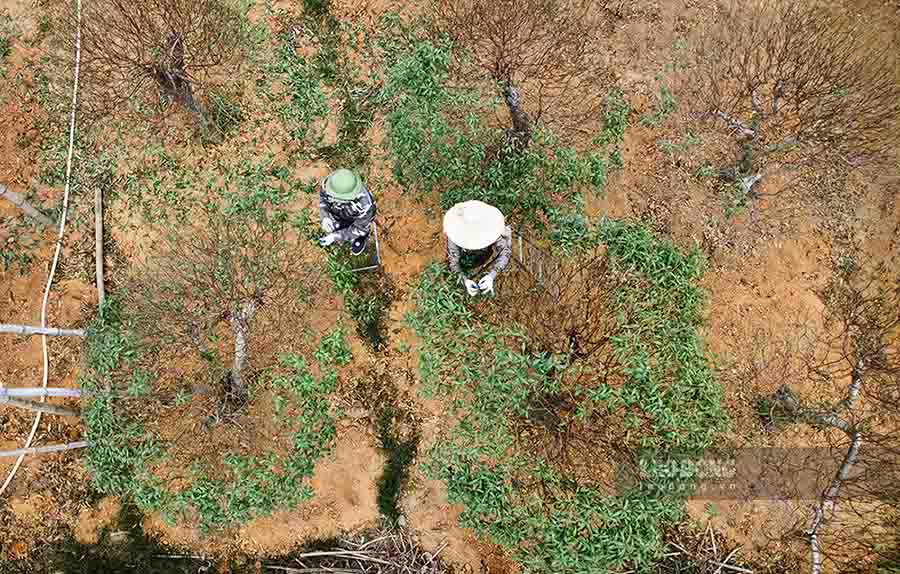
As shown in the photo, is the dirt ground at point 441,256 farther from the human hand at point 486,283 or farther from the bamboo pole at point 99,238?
the human hand at point 486,283

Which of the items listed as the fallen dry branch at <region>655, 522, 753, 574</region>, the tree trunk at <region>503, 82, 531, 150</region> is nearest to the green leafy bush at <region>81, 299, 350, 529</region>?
the tree trunk at <region>503, 82, 531, 150</region>

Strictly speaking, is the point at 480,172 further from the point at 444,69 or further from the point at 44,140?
the point at 44,140

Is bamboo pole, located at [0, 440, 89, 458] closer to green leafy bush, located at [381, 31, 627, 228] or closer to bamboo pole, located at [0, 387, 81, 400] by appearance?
bamboo pole, located at [0, 387, 81, 400]

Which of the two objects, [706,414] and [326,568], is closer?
[706,414]

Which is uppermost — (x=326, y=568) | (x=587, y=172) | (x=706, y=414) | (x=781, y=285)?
(x=587, y=172)

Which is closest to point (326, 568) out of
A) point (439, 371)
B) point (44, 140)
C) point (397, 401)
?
point (397, 401)

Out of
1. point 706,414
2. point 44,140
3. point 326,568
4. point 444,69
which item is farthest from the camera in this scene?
point 44,140

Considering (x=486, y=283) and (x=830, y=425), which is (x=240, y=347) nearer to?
(x=486, y=283)

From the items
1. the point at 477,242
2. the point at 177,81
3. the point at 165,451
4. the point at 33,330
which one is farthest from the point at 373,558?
the point at 177,81
